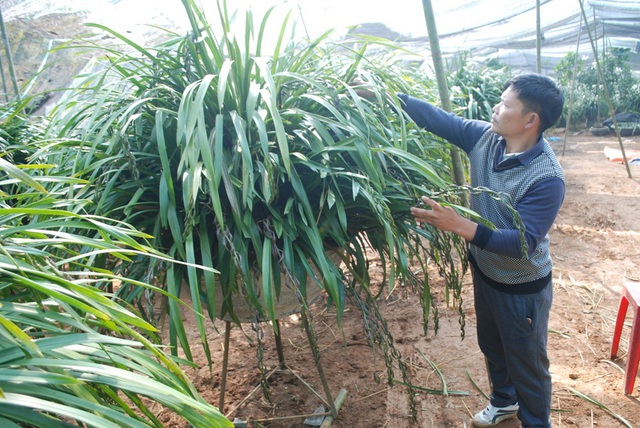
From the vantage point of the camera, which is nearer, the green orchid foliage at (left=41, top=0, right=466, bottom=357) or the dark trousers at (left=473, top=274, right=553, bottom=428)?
the green orchid foliage at (left=41, top=0, right=466, bottom=357)

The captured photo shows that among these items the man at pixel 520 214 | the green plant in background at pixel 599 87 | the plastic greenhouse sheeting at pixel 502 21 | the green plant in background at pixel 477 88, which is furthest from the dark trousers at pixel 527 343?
the green plant in background at pixel 599 87

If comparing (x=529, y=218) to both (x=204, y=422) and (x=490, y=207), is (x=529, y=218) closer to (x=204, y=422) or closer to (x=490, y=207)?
(x=490, y=207)

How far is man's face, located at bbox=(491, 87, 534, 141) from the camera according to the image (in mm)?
1699

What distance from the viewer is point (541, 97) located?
66.0 inches

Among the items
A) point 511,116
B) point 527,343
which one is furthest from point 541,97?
point 527,343

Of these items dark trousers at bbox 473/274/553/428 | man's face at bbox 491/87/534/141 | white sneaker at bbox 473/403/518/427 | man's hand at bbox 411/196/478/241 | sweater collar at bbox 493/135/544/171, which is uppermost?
man's face at bbox 491/87/534/141

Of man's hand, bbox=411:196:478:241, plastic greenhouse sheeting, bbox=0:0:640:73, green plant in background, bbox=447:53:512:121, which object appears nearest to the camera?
man's hand, bbox=411:196:478:241

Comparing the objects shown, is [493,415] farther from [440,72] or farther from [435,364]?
[440,72]

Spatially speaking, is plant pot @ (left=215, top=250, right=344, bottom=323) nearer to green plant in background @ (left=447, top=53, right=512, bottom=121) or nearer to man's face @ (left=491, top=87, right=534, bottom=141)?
man's face @ (left=491, top=87, right=534, bottom=141)

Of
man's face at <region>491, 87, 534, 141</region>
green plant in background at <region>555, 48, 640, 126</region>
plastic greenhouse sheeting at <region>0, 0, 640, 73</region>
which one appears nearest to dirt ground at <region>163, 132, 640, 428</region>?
man's face at <region>491, 87, 534, 141</region>

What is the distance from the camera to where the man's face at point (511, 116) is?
5.57ft

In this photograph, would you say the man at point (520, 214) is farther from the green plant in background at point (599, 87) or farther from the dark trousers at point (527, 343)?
the green plant in background at point (599, 87)

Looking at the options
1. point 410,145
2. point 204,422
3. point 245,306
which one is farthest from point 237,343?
point 204,422

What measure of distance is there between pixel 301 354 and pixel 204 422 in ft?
5.93
